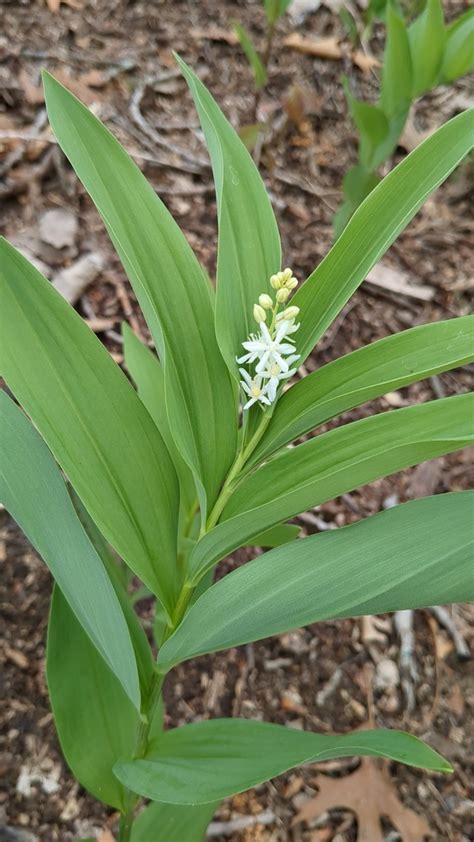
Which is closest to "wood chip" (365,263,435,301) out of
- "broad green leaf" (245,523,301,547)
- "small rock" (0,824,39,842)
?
"broad green leaf" (245,523,301,547)

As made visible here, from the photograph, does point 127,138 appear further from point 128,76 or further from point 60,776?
point 60,776

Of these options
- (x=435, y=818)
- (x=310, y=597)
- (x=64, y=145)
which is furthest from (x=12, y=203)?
(x=435, y=818)

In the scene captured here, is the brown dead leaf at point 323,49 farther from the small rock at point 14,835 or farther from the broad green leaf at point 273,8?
the small rock at point 14,835

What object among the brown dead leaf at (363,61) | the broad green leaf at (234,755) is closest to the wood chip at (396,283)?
the brown dead leaf at (363,61)

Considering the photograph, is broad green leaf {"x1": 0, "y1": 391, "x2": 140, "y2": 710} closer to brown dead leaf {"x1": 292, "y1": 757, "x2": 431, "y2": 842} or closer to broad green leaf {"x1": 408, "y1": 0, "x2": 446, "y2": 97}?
brown dead leaf {"x1": 292, "y1": 757, "x2": 431, "y2": 842}

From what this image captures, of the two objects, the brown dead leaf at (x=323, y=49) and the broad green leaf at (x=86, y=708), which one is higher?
the brown dead leaf at (x=323, y=49)

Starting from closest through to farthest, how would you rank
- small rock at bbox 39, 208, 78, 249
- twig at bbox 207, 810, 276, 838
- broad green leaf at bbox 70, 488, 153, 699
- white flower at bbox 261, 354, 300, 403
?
white flower at bbox 261, 354, 300, 403
broad green leaf at bbox 70, 488, 153, 699
twig at bbox 207, 810, 276, 838
small rock at bbox 39, 208, 78, 249
